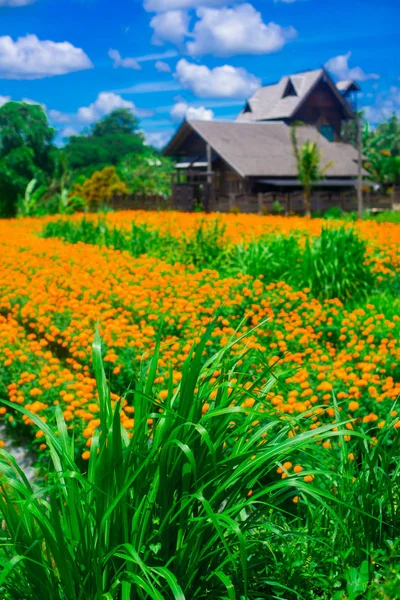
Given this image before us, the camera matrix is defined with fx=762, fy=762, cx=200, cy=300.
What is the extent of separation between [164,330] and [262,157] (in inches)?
1292

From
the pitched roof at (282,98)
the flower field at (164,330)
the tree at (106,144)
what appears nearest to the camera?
the flower field at (164,330)

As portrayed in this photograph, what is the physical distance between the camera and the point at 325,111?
53000mm

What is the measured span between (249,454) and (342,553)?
69 cm

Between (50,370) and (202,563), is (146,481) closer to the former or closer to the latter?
(202,563)

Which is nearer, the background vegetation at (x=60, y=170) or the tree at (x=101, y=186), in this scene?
the background vegetation at (x=60, y=170)

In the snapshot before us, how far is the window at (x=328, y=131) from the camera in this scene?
5325cm

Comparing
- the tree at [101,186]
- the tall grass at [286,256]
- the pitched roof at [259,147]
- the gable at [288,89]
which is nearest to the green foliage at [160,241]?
the tall grass at [286,256]

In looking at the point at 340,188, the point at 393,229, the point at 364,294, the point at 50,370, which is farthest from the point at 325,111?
the point at 50,370

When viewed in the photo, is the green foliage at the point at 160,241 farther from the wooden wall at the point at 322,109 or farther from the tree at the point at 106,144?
the tree at the point at 106,144

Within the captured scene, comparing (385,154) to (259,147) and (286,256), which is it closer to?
(259,147)

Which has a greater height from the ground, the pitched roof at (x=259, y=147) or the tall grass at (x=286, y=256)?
the pitched roof at (x=259, y=147)

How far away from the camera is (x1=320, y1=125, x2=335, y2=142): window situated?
5325 cm

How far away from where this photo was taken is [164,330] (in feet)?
27.3

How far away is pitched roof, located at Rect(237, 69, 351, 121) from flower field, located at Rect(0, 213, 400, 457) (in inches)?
1607
